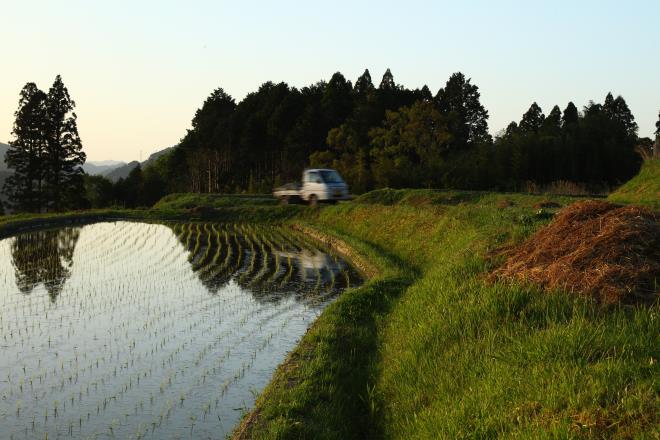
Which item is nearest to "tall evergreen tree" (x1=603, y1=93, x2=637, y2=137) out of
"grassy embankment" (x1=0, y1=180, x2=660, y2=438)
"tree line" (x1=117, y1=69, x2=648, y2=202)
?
"tree line" (x1=117, y1=69, x2=648, y2=202)

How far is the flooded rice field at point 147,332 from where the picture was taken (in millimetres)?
8328

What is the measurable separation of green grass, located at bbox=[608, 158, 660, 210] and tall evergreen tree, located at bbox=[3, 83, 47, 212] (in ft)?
177

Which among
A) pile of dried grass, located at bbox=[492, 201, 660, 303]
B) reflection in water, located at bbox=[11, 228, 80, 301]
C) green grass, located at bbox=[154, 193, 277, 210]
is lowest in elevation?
reflection in water, located at bbox=[11, 228, 80, 301]

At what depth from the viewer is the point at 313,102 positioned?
85938 millimetres

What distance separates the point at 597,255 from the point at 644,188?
58.7 feet

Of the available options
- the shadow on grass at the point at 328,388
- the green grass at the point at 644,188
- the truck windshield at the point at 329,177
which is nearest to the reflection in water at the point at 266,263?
the truck windshield at the point at 329,177

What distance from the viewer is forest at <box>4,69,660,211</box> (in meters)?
48.9

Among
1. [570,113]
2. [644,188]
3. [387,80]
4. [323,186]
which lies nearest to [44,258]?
[323,186]

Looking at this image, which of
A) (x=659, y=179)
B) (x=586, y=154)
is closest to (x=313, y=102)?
(x=586, y=154)

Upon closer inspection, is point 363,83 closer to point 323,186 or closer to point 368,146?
point 368,146

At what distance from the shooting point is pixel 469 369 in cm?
732

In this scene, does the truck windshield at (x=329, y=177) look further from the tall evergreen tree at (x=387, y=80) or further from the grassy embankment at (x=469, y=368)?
the tall evergreen tree at (x=387, y=80)

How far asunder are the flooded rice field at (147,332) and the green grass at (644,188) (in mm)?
11483

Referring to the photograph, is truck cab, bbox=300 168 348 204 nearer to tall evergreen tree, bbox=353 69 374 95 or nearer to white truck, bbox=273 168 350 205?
white truck, bbox=273 168 350 205
